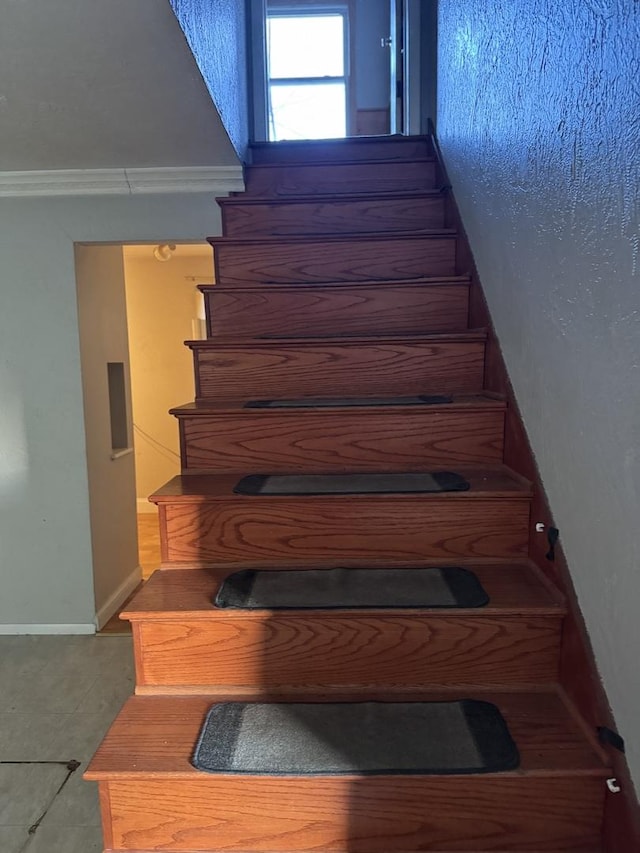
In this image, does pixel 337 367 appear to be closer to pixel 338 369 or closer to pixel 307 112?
pixel 338 369

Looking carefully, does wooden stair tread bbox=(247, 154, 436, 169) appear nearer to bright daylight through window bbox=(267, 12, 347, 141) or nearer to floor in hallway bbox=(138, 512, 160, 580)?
floor in hallway bbox=(138, 512, 160, 580)

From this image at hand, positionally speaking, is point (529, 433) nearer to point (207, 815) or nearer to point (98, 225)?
point (207, 815)

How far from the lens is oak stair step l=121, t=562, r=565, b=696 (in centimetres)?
113

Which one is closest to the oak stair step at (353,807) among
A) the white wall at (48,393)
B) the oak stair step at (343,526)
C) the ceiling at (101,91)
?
the oak stair step at (343,526)

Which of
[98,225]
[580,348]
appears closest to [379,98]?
[98,225]

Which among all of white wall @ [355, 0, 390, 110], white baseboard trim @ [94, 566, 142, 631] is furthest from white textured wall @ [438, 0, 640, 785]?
white wall @ [355, 0, 390, 110]

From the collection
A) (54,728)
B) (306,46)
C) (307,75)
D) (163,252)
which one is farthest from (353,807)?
(306,46)

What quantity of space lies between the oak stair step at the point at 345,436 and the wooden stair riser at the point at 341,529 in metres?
0.22

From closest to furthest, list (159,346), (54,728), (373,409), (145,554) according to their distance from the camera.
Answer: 1. (373,409)
2. (54,728)
3. (145,554)
4. (159,346)

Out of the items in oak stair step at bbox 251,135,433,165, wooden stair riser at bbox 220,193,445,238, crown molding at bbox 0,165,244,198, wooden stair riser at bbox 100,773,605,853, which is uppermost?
oak stair step at bbox 251,135,433,165

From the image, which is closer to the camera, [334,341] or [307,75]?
[334,341]

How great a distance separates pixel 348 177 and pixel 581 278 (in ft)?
5.71

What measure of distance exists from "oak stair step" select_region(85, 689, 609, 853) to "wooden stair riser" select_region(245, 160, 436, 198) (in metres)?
2.16

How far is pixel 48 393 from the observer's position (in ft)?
7.90
